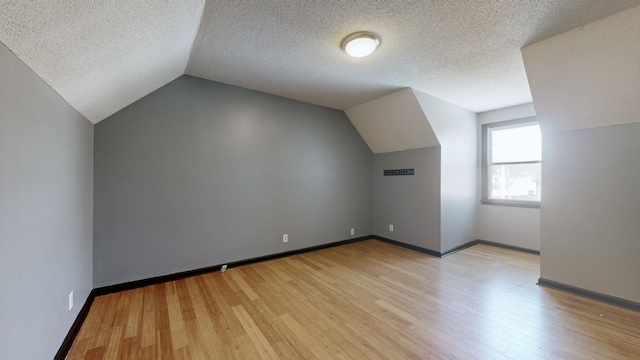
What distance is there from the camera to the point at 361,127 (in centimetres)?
449

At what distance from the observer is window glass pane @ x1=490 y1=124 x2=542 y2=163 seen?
3.82 metres

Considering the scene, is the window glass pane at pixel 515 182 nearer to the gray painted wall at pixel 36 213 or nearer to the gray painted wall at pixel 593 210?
the gray painted wall at pixel 593 210

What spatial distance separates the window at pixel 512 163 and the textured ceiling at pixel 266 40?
1.32 meters

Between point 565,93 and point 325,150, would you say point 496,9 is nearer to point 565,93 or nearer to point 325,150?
point 565,93

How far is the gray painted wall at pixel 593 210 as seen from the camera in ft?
7.39

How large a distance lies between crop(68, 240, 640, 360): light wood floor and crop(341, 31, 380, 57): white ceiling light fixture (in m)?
2.46

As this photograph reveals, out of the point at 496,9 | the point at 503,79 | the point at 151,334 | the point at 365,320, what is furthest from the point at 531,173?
the point at 151,334

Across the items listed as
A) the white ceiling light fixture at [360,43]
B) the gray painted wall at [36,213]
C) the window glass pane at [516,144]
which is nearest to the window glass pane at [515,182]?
the window glass pane at [516,144]

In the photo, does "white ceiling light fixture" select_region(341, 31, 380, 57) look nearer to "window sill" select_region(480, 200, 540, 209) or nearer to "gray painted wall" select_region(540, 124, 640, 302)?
"gray painted wall" select_region(540, 124, 640, 302)

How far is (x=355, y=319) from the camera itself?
204 cm

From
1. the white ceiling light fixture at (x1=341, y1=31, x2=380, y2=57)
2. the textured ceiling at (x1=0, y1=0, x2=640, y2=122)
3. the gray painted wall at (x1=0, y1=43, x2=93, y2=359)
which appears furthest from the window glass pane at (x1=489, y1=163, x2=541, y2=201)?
the gray painted wall at (x1=0, y1=43, x2=93, y2=359)

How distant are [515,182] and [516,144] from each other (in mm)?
674

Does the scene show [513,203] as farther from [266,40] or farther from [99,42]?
[99,42]

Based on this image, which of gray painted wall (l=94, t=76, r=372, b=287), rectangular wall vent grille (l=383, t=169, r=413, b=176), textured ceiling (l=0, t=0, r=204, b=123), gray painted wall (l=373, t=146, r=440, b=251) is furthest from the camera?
rectangular wall vent grille (l=383, t=169, r=413, b=176)
